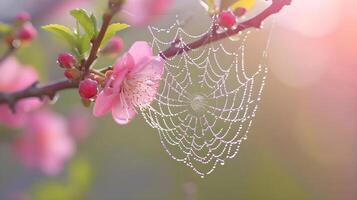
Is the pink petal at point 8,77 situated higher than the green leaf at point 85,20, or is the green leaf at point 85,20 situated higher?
the green leaf at point 85,20

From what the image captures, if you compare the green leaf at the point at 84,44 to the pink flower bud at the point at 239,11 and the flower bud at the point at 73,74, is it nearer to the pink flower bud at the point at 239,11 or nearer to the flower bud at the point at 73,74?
the flower bud at the point at 73,74

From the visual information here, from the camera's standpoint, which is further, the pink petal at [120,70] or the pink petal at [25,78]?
the pink petal at [25,78]

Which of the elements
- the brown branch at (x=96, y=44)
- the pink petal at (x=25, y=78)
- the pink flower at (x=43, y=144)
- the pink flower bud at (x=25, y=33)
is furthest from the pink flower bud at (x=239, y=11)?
the pink flower at (x=43, y=144)

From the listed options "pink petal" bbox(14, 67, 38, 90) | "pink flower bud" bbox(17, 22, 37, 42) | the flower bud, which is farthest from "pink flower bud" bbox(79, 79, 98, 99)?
"pink petal" bbox(14, 67, 38, 90)

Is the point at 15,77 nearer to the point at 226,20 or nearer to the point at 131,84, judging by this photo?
the point at 131,84

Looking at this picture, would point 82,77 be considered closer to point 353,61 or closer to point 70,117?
point 70,117

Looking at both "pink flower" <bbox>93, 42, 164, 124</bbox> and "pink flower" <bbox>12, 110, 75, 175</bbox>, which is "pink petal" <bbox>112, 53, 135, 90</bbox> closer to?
"pink flower" <bbox>93, 42, 164, 124</bbox>
